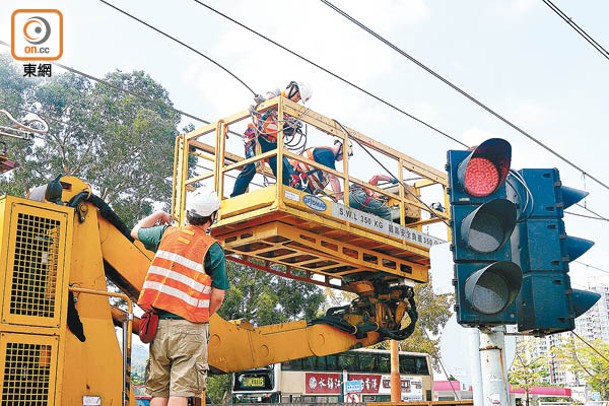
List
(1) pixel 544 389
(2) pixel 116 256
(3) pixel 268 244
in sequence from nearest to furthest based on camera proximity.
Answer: (2) pixel 116 256, (3) pixel 268 244, (1) pixel 544 389

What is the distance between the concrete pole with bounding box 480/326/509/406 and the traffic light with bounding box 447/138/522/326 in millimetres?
178

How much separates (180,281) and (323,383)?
19.6 meters

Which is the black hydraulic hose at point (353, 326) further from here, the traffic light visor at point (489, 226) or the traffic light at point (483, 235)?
the traffic light visor at point (489, 226)

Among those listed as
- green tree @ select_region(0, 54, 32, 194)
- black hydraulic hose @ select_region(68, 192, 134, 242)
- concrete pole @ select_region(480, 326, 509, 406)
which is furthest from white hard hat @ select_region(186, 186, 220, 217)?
green tree @ select_region(0, 54, 32, 194)

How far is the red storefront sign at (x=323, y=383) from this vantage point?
22641 mm

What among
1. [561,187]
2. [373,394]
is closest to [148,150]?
[373,394]

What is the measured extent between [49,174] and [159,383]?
2256 cm

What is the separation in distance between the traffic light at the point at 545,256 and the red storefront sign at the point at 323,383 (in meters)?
18.4

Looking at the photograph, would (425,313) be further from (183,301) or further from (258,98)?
(183,301)

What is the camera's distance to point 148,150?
87.2 feet

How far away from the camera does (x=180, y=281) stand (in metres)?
4.39

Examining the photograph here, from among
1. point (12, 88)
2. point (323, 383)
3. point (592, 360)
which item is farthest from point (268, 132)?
point (592, 360)

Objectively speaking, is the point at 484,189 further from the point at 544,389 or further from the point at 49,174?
the point at 544,389

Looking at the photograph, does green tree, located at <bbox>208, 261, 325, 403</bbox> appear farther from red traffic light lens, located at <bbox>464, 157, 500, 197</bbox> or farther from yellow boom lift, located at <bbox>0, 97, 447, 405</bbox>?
red traffic light lens, located at <bbox>464, 157, 500, 197</bbox>
